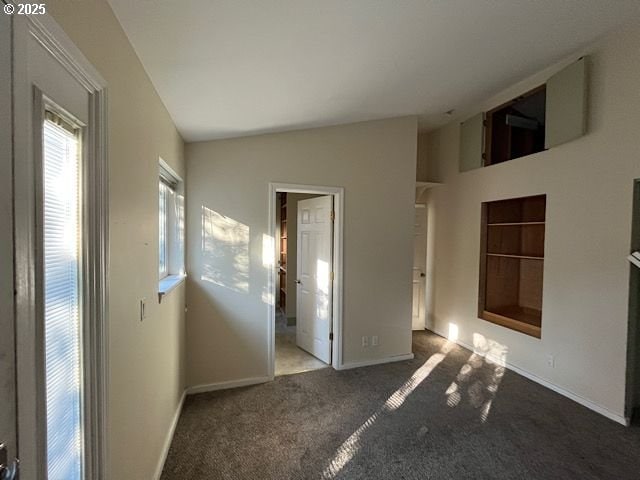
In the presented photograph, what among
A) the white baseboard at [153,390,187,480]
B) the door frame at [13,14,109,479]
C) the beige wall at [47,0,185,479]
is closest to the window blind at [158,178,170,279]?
the beige wall at [47,0,185,479]

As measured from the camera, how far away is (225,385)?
3121 mm

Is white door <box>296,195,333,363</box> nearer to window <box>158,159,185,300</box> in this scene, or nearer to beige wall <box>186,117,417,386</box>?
beige wall <box>186,117,417,386</box>

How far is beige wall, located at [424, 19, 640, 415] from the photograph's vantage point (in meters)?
2.59

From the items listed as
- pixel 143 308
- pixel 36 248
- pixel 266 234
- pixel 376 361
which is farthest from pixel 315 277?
pixel 36 248

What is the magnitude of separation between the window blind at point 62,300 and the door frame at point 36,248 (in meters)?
0.03

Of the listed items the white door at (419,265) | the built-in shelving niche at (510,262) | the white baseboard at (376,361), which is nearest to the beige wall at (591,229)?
the built-in shelving niche at (510,262)

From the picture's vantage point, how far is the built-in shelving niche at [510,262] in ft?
13.2

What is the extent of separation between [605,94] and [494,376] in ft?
9.52

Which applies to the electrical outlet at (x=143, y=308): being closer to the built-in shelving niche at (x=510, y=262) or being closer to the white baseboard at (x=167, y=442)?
the white baseboard at (x=167, y=442)

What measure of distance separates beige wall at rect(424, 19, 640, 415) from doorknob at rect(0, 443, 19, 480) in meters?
3.70

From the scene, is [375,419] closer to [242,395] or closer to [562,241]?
[242,395]

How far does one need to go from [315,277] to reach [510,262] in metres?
2.65

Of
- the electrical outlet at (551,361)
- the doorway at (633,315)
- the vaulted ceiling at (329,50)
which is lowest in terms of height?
the electrical outlet at (551,361)

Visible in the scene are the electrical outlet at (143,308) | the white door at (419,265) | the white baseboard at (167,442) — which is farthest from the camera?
the white door at (419,265)
